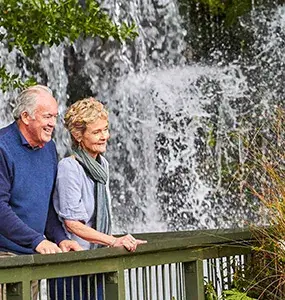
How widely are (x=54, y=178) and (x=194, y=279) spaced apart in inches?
43.8

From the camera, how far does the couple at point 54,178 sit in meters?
5.37

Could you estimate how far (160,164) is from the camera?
1562 cm

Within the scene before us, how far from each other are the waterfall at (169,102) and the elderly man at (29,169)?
9193 mm

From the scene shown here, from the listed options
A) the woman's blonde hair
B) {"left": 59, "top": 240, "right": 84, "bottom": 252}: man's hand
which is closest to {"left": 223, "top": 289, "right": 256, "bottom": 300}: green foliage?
{"left": 59, "top": 240, "right": 84, "bottom": 252}: man's hand

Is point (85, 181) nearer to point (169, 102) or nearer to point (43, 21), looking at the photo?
point (43, 21)

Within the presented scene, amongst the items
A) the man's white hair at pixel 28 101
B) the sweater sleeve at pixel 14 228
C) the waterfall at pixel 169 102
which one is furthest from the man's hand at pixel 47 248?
the waterfall at pixel 169 102

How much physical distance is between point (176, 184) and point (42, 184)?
402 inches

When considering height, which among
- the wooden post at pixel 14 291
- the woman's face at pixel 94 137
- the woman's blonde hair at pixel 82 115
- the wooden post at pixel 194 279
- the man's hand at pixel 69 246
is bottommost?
the wooden post at pixel 194 279

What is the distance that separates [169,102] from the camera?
1585cm

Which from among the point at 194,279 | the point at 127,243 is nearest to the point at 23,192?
the point at 127,243

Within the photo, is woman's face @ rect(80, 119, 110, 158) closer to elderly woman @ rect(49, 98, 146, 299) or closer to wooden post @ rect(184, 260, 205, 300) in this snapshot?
elderly woman @ rect(49, 98, 146, 299)

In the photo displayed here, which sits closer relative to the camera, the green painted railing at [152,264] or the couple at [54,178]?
the green painted railing at [152,264]

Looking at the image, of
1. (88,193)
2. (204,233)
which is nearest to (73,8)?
(204,233)

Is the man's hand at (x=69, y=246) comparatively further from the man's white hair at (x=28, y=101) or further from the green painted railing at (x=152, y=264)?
the man's white hair at (x=28, y=101)
